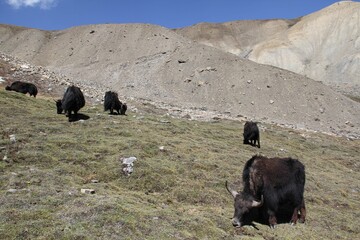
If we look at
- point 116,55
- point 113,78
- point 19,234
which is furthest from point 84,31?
point 19,234

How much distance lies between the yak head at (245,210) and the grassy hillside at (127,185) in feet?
0.60

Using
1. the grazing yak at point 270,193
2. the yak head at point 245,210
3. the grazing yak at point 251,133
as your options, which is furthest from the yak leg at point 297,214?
the grazing yak at point 251,133

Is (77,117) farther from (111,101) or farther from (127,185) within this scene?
(127,185)

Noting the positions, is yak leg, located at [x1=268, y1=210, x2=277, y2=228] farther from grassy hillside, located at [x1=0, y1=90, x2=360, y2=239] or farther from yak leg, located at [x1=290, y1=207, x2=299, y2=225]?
yak leg, located at [x1=290, y1=207, x2=299, y2=225]

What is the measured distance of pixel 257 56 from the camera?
9731 cm

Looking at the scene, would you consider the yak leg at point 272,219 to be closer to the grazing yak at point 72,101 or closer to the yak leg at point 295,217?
the yak leg at point 295,217

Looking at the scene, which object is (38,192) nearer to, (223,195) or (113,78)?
(223,195)

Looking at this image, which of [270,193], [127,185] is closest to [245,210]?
[270,193]

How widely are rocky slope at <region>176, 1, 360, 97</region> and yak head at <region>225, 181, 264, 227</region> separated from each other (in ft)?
231

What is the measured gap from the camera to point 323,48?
92750 mm

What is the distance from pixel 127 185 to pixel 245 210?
280 centimetres

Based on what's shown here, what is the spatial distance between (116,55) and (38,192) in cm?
5113

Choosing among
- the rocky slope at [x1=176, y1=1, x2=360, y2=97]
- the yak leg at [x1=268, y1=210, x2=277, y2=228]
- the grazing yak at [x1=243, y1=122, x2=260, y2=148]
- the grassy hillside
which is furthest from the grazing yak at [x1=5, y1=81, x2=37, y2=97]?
the rocky slope at [x1=176, y1=1, x2=360, y2=97]

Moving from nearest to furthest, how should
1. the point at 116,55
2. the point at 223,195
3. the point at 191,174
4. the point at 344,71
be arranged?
the point at 223,195
the point at 191,174
the point at 116,55
the point at 344,71
